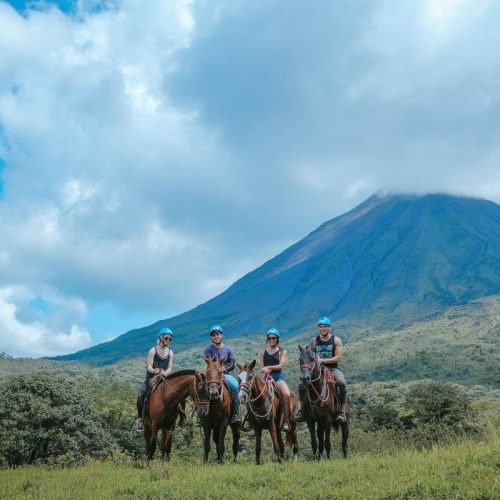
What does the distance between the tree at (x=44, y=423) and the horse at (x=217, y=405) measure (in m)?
12.3

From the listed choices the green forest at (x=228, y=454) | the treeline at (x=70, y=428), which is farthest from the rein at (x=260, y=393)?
the treeline at (x=70, y=428)

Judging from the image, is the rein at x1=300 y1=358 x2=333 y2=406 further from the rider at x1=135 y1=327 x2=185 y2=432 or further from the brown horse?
the rider at x1=135 y1=327 x2=185 y2=432

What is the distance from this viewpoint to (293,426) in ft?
52.2

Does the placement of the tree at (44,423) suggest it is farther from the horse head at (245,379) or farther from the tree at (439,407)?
the tree at (439,407)

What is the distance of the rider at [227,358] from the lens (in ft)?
46.5

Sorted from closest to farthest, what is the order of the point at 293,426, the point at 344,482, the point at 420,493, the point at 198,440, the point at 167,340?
the point at 420,493, the point at 344,482, the point at 167,340, the point at 293,426, the point at 198,440

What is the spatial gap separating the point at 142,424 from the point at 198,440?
2071 centimetres

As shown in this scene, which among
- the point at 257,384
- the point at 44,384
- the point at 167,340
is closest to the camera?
the point at 257,384

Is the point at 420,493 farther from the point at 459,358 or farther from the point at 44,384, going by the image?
the point at 459,358

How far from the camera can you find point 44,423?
25812 millimetres

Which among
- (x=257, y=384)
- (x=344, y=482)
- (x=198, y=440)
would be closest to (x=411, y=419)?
(x=198, y=440)

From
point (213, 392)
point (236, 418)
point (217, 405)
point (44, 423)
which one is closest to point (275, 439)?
point (236, 418)

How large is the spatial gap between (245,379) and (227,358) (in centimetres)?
137

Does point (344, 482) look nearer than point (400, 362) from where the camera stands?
Yes
